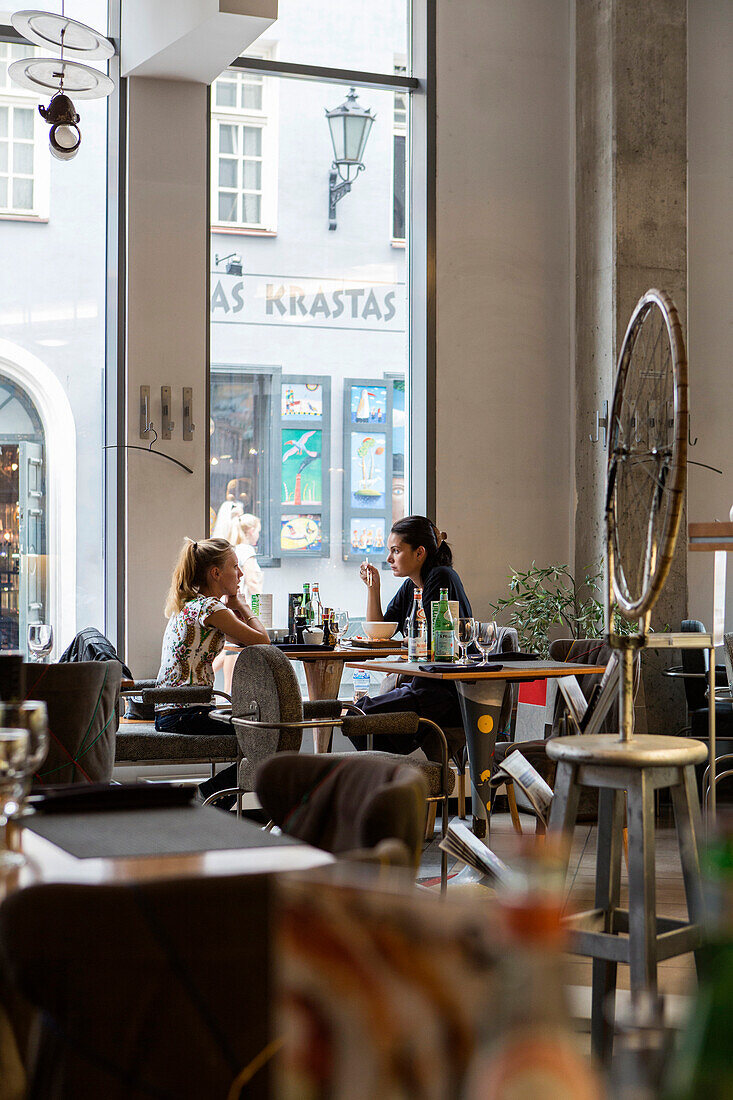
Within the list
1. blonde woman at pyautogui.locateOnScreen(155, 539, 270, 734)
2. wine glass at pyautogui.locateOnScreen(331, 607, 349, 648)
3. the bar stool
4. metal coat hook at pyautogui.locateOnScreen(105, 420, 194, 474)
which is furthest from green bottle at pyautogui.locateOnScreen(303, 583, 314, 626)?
the bar stool

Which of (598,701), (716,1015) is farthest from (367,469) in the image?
(716,1015)

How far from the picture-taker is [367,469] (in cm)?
682

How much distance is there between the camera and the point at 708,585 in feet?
22.8

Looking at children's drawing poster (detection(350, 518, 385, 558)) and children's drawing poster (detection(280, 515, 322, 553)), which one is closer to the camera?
children's drawing poster (detection(280, 515, 322, 553))

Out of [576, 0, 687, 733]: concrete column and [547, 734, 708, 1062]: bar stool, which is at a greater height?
[576, 0, 687, 733]: concrete column

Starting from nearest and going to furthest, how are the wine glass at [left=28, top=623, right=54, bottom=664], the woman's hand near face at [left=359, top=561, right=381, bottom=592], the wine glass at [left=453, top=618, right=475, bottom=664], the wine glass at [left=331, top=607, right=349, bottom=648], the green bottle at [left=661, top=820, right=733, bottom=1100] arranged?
the green bottle at [left=661, top=820, right=733, bottom=1100] < the wine glass at [left=453, top=618, right=475, bottom=664] < the wine glass at [left=28, top=623, right=54, bottom=664] < the wine glass at [left=331, top=607, right=349, bottom=648] < the woman's hand near face at [left=359, top=561, right=381, bottom=592]

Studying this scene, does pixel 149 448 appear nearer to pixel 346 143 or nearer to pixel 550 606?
pixel 346 143

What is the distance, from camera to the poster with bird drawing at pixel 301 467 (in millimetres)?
6652

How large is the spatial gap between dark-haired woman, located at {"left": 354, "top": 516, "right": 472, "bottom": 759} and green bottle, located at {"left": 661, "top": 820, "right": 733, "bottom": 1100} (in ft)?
14.0

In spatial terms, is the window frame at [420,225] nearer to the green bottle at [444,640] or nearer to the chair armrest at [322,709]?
the green bottle at [444,640]

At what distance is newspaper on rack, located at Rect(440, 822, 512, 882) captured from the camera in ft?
10.3

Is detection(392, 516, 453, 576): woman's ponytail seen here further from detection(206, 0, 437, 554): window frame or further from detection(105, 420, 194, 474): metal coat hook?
detection(105, 420, 194, 474): metal coat hook

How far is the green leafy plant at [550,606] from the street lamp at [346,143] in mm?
2335

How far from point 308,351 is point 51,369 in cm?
143
